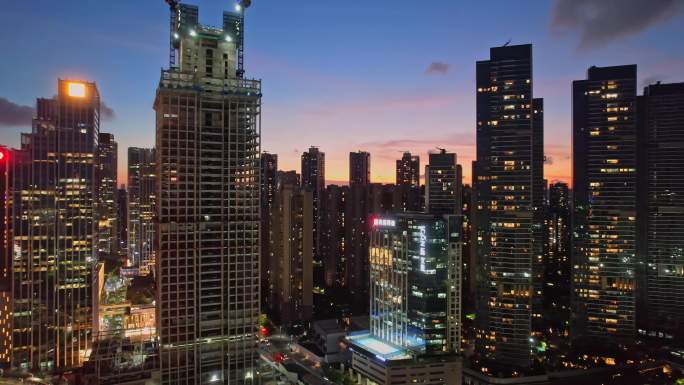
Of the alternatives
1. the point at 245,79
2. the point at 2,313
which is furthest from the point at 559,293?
the point at 2,313

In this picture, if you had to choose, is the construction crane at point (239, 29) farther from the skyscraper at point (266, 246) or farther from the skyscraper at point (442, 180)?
the skyscraper at point (442, 180)

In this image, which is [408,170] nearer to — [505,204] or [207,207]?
[505,204]

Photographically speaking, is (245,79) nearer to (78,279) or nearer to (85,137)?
(85,137)

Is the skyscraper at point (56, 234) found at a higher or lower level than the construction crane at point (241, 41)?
lower

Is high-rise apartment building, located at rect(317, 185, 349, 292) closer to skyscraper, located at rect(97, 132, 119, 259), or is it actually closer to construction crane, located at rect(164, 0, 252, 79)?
skyscraper, located at rect(97, 132, 119, 259)

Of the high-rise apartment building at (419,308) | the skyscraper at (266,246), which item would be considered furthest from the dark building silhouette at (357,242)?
the high-rise apartment building at (419,308)

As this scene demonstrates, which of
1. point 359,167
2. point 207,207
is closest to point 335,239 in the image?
point 359,167
